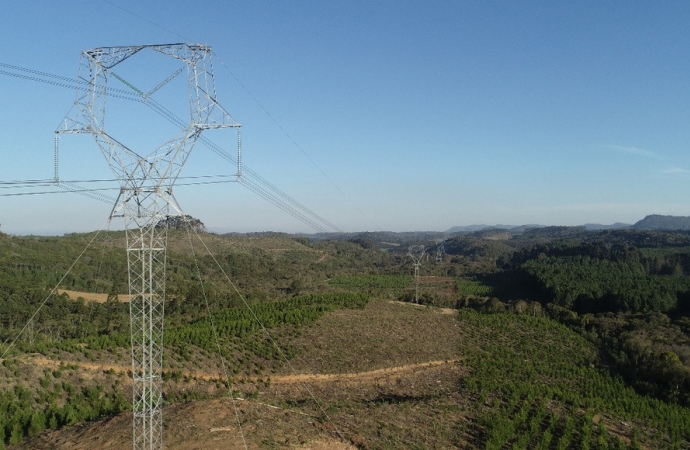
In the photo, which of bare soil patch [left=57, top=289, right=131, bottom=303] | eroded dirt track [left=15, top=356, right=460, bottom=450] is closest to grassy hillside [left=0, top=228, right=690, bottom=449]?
eroded dirt track [left=15, top=356, right=460, bottom=450]

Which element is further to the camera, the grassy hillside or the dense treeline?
the dense treeline

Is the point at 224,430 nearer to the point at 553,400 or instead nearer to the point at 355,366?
the point at 355,366

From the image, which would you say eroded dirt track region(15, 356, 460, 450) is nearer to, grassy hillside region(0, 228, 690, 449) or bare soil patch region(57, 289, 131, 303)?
grassy hillside region(0, 228, 690, 449)

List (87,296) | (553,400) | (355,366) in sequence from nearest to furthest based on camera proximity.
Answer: (553,400) → (355,366) → (87,296)

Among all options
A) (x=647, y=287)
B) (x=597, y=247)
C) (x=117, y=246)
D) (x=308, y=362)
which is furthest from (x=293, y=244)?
(x=308, y=362)

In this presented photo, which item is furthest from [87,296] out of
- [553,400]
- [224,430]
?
[553,400]

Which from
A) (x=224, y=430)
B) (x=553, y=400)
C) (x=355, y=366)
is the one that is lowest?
(x=553, y=400)

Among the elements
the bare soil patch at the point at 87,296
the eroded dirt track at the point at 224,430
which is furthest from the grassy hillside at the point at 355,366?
the bare soil patch at the point at 87,296

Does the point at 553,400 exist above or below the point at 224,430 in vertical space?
below

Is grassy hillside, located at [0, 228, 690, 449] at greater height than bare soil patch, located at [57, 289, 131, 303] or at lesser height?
lesser

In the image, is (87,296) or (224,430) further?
(87,296)

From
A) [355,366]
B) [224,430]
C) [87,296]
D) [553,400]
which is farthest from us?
[87,296]
